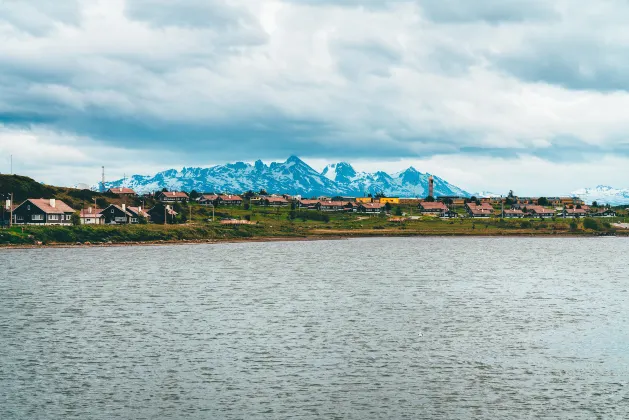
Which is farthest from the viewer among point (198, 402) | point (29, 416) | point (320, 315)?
point (320, 315)

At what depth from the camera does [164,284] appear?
9800 cm

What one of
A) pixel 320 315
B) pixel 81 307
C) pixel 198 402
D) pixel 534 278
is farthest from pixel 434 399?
pixel 534 278

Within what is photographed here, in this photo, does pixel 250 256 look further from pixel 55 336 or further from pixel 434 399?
pixel 434 399

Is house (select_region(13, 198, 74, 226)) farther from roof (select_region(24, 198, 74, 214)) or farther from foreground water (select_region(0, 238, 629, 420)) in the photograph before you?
foreground water (select_region(0, 238, 629, 420))

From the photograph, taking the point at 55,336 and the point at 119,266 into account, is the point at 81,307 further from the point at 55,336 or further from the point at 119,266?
the point at 119,266

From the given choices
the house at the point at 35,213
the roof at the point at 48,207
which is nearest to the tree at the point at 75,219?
the house at the point at 35,213

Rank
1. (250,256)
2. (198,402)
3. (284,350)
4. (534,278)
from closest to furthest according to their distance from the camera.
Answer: (198,402), (284,350), (534,278), (250,256)

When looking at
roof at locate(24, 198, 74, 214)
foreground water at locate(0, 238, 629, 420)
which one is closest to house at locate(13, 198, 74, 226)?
roof at locate(24, 198, 74, 214)

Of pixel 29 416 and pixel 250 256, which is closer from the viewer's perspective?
pixel 29 416

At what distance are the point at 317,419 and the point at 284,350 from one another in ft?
53.7

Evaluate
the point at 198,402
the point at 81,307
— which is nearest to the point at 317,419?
the point at 198,402

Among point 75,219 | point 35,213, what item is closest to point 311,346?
point 75,219

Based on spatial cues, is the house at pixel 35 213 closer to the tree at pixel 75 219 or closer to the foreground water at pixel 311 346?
the tree at pixel 75 219

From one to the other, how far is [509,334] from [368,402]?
24336mm
